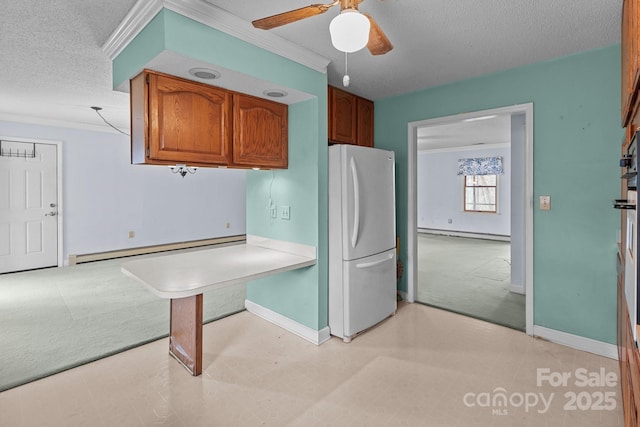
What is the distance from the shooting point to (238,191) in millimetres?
7461

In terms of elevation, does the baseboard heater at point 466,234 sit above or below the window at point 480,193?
below

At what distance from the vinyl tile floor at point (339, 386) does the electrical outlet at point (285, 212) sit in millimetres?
1010

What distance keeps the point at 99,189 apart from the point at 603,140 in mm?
6441

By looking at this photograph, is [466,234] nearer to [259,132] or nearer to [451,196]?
[451,196]

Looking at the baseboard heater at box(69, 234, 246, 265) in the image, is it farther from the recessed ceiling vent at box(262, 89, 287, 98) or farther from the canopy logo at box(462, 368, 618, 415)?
the canopy logo at box(462, 368, 618, 415)

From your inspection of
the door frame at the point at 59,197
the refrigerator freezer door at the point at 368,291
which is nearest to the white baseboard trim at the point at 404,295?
the refrigerator freezer door at the point at 368,291

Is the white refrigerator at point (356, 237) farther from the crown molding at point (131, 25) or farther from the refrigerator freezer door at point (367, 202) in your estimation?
the crown molding at point (131, 25)

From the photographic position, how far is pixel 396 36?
7.38 feet

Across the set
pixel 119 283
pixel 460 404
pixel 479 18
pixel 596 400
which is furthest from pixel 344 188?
pixel 119 283

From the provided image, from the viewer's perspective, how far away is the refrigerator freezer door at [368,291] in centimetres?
271

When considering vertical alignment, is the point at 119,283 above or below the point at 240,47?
below

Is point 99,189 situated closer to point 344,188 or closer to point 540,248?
point 344,188

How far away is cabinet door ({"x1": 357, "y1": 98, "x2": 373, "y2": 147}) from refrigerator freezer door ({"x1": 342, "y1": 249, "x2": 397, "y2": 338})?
128 cm

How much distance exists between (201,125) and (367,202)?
56.3 inches
